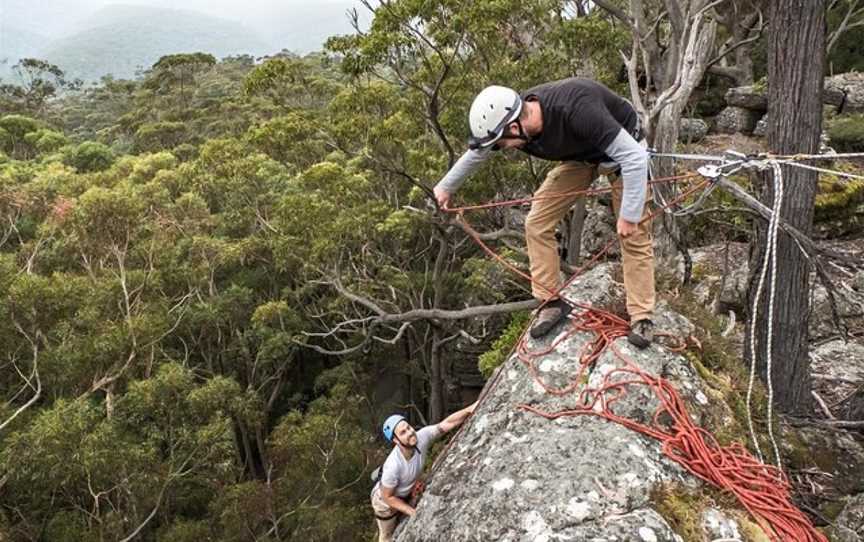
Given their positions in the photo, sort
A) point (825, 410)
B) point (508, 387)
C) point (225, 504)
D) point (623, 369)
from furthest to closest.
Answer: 1. point (225, 504)
2. point (825, 410)
3. point (508, 387)
4. point (623, 369)

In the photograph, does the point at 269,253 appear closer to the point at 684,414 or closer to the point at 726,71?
the point at 726,71

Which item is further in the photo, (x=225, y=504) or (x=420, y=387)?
(x=420, y=387)

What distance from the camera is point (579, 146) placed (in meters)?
3.71

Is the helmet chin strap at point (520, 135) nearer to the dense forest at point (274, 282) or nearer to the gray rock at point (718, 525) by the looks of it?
the gray rock at point (718, 525)

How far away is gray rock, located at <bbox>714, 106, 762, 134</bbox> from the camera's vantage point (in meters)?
14.5

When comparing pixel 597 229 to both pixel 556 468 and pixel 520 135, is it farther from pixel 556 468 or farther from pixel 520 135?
pixel 556 468

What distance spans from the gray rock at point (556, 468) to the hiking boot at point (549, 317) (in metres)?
0.18

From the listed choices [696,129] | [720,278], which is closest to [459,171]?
[720,278]

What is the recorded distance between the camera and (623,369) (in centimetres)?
Result: 367

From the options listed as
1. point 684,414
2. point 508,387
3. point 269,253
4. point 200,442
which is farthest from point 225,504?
point 684,414

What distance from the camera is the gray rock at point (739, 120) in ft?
47.7

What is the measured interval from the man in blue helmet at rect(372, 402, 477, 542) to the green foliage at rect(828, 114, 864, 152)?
12573 mm

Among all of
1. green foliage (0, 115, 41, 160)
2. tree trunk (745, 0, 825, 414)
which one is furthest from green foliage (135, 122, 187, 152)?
tree trunk (745, 0, 825, 414)

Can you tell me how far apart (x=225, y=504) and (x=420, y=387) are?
854cm
